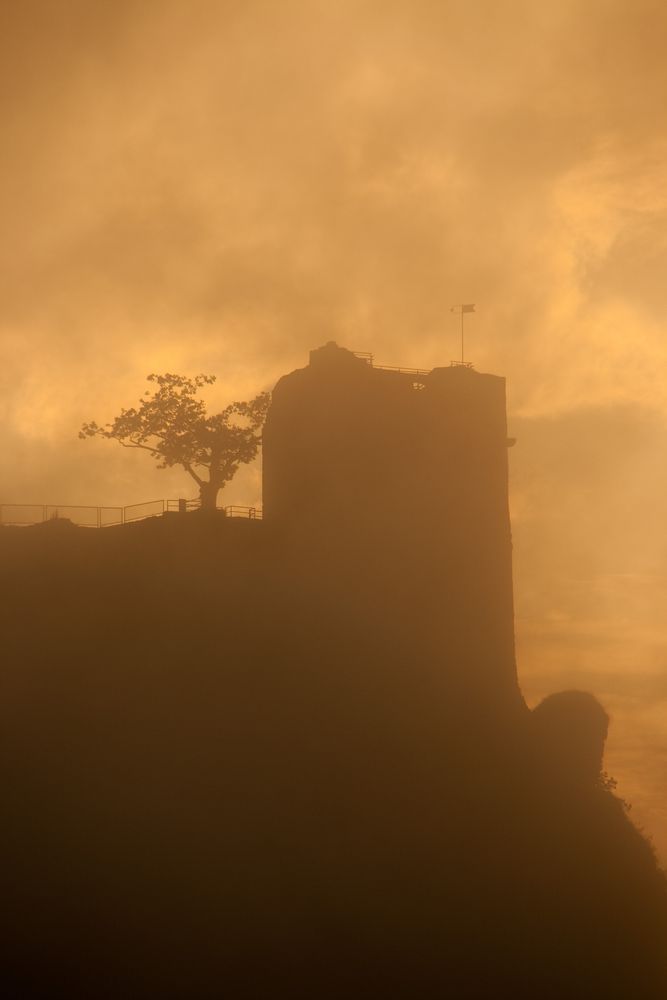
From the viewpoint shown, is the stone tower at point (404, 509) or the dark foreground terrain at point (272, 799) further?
the stone tower at point (404, 509)

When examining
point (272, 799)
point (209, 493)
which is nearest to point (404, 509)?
point (209, 493)

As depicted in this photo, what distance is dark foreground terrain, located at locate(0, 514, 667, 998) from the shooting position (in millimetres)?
52656

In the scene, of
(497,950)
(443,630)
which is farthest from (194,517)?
(497,950)

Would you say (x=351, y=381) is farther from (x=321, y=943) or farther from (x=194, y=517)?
(x=321, y=943)

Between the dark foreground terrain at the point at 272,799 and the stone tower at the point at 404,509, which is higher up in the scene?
the stone tower at the point at 404,509

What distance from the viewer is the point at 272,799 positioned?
57656 millimetres

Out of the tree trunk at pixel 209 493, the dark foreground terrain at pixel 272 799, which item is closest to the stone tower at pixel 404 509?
the dark foreground terrain at pixel 272 799

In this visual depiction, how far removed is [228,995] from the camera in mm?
52188

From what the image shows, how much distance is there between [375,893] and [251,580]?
53.0 ft

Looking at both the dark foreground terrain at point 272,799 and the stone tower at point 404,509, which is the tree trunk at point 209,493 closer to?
the stone tower at point 404,509

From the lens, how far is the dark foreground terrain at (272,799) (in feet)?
173

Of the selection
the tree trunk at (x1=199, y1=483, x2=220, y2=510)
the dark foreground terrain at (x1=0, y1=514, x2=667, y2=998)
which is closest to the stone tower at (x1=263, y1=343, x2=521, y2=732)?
the dark foreground terrain at (x1=0, y1=514, x2=667, y2=998)

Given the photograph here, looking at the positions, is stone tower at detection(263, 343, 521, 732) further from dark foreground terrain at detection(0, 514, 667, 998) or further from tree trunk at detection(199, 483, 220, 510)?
tree trunk at detection(199, 483, 220, 510)

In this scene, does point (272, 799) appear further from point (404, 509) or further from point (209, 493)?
point (209, 493)
